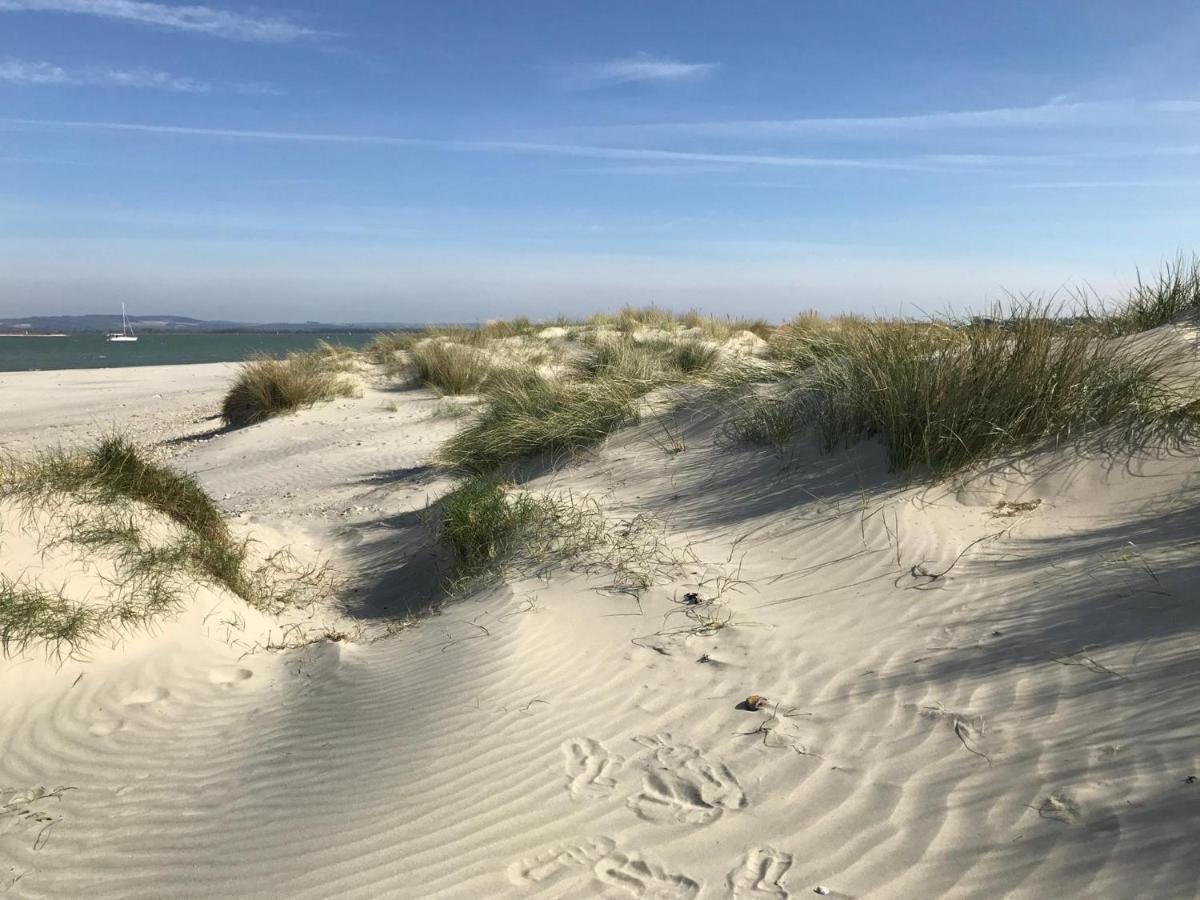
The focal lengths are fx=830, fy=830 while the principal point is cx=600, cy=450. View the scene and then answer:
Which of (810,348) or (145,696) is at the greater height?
(810,348)

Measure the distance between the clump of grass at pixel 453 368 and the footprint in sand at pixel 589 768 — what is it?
33.6 ft

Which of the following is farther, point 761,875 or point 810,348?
point 810,348

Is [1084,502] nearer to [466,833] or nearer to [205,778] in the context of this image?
[466,833]

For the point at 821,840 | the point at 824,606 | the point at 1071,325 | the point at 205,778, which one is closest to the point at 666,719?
the point at 821,840

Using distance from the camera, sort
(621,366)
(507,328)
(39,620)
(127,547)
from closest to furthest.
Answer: (39,620) → (127,547) → (621,366) → (507,328)

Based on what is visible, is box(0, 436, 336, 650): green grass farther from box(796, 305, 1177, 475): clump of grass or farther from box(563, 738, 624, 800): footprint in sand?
box(796, 305, 1177, 475): clump of grass

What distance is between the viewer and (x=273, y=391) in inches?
501

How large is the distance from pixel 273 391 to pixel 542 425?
675 cm

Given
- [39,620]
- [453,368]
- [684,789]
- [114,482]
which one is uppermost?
[453,368]

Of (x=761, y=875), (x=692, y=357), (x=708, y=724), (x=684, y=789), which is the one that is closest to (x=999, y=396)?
(x=708, y=724)

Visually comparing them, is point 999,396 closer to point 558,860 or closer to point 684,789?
point 684,789

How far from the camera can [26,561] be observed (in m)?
4.24

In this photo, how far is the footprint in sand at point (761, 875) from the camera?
7.19ft

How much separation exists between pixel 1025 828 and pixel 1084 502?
2.71 meters
